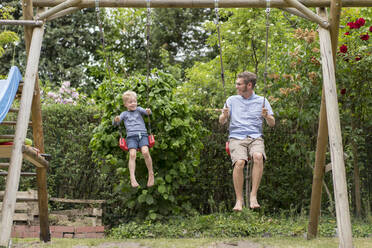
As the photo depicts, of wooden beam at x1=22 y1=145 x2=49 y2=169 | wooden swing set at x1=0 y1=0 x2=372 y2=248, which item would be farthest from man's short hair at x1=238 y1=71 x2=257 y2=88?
wooden beam at x1=22 y1=145 x2=49 y2=169

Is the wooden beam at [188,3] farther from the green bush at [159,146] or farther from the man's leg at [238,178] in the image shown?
the green bush at [159,146]

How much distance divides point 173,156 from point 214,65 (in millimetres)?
3662

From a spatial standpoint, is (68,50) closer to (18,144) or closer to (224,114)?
(224,114)

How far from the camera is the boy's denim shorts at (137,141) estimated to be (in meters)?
5.56

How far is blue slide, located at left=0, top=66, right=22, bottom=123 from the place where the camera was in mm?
3891

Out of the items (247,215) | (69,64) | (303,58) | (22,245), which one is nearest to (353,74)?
(303,58)

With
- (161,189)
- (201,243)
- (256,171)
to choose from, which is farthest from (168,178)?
(256,171)

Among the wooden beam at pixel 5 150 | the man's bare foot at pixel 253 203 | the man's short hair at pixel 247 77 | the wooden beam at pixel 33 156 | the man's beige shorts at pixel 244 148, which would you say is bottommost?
the man's bare foot at pixel 253 203

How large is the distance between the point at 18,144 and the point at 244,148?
2.14 m

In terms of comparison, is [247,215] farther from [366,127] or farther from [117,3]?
[117,3]

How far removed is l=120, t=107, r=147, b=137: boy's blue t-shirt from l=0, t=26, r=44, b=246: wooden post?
5.60ft

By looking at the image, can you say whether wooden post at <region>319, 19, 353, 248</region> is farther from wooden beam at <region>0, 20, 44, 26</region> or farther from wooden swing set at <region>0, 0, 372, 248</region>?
wooden beam at <region>0, 20, 44, 26</region>

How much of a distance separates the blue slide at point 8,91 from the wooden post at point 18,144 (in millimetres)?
181

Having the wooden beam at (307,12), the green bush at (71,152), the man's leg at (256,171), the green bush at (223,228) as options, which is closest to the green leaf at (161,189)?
the green bush at (223,228)
